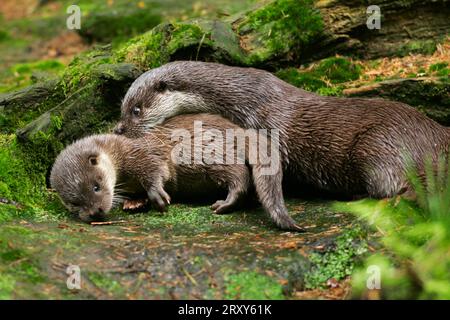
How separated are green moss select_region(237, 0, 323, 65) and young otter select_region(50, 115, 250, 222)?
1.49m

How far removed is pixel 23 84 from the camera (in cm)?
860

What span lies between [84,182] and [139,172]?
1.84 feet

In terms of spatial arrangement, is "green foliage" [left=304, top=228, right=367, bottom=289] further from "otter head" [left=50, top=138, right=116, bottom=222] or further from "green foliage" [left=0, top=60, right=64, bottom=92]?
"green foliage" [left=0, top=60, right=64, bottom=92]

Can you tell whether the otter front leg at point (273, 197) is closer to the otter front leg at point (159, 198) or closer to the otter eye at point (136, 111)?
the otter front leg at point (159, 198)

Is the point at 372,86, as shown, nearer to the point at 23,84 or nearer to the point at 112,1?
the point at 23,84

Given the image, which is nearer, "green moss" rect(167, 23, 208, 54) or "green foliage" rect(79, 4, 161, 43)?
"green moss" rect(167, 23, 208, 54)

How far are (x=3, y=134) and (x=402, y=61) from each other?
4.40 metres

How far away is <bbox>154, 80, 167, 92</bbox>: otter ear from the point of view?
18.9 feet

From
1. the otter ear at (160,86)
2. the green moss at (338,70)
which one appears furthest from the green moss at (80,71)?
the green moss at (338,70)

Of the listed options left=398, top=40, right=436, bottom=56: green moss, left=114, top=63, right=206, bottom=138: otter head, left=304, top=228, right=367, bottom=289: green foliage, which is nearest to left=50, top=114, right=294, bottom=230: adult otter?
left=114, top=63, right=206, bottom=138: otter head

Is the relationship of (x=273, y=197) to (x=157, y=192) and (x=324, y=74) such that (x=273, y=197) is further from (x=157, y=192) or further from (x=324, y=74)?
(x=324, y=74)

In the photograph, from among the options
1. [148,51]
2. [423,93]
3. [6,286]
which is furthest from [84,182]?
[423,93]
